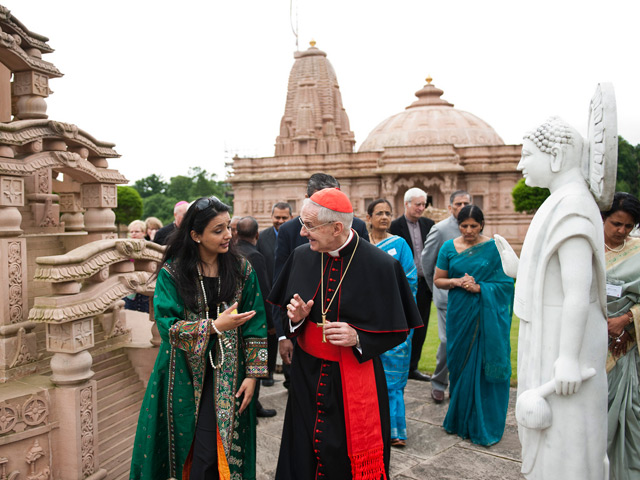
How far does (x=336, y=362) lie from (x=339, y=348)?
0.08 meters

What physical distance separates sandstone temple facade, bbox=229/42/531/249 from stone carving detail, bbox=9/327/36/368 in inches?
739

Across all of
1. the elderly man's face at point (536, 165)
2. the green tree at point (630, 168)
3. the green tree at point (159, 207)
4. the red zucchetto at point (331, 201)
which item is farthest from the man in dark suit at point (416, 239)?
the green tree at point (159, 207)

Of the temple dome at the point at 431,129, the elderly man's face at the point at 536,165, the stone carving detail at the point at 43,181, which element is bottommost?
the elderly man's face at the point at 536,165

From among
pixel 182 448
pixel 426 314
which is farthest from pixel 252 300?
pixel 426 314

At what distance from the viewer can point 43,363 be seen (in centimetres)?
377

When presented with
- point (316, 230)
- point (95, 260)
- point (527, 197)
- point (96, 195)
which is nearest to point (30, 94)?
point (96, 195)

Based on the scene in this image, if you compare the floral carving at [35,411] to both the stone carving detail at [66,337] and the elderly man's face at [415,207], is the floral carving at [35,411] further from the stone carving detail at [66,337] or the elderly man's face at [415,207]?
the elderly man's face at [415,207]

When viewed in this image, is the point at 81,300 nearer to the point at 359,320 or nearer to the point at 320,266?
the point at 320,266

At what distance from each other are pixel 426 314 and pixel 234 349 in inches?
154

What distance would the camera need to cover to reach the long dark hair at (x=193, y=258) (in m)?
2.78

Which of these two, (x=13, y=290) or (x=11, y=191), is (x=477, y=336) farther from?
(x=11, y=191)

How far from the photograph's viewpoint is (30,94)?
419 centimetres

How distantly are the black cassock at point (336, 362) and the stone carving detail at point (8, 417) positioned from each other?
1.64m

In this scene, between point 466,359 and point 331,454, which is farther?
point 466,359
